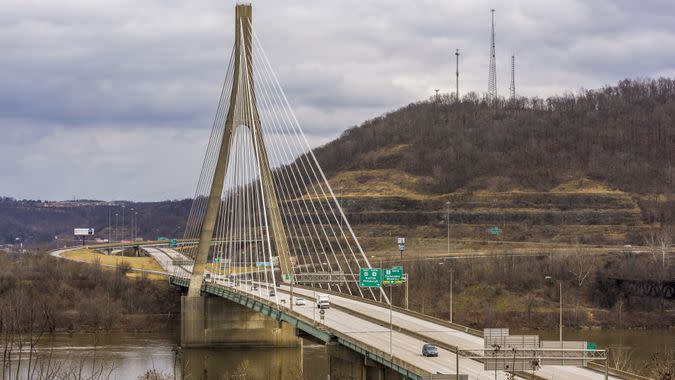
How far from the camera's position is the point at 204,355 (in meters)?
76.8

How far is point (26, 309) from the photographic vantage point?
93.4m

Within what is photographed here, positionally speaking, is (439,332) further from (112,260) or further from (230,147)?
(112,260)

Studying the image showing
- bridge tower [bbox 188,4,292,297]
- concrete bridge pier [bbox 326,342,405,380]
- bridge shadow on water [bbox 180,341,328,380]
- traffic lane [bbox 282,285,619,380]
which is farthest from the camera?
bridge tower [bbox 188,4,292,297]

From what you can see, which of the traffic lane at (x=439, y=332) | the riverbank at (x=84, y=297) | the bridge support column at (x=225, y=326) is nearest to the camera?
the traffic lane at (x=439, y=332)

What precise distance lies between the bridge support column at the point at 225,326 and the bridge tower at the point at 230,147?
129cm

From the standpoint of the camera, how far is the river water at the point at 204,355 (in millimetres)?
64750

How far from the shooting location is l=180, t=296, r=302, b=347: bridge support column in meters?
79.0

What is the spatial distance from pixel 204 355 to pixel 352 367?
92.8 ft

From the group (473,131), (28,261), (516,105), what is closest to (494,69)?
(473,131)

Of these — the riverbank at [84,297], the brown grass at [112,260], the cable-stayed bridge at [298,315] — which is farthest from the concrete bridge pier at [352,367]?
the brown grass at [112,260]

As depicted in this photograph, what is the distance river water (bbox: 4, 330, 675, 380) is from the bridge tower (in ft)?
19.1

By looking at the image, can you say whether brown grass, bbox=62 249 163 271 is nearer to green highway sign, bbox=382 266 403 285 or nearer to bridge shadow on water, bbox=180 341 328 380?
bridge shadow on water, bbox=180 341 328 380

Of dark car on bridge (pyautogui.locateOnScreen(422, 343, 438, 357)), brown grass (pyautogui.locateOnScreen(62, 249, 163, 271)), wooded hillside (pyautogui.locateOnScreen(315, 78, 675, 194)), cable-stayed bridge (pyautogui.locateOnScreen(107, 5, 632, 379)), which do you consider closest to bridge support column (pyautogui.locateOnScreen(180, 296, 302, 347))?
cable-stayed bridge (pyautogui.locateOnScreen(107, 5, 632, 379))

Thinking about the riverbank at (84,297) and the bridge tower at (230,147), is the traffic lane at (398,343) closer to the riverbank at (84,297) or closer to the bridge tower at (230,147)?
the bridge tower at (230,147)
